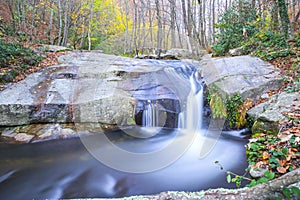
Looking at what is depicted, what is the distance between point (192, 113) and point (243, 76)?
180cm

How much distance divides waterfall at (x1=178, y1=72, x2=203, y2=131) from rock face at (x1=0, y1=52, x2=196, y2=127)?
0.62ft

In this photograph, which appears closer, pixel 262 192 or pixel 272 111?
pixel 262 192

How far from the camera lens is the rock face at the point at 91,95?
5336 mm

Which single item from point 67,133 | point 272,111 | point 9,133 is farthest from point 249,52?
point 9,133

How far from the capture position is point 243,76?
5930 millimetres

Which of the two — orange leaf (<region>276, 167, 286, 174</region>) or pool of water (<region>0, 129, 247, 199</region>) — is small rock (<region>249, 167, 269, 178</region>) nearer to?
orange leaf (<region>276, 167, 286, 174</region>)

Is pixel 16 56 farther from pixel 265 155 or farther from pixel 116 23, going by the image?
pixel 116 23

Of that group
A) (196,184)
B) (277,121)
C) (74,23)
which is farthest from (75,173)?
(74,23)

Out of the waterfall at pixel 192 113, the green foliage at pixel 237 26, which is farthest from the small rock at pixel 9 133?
the green foliage at pixel 237 26

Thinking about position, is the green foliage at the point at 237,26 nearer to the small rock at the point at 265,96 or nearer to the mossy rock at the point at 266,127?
the small rock at the point at 265,96

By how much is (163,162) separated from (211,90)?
289 centimetres

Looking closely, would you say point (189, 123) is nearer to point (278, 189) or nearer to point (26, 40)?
point (278, 189)

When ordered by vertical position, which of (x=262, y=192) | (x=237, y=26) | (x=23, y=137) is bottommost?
(x=23, y=137)

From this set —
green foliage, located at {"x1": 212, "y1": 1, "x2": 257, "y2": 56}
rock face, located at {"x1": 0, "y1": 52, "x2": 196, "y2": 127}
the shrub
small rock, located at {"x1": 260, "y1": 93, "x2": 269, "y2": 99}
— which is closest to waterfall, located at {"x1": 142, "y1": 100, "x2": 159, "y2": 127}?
rock face, located at {"x1": 0, "y1": 52, "x2": 196, "y2": 127}
